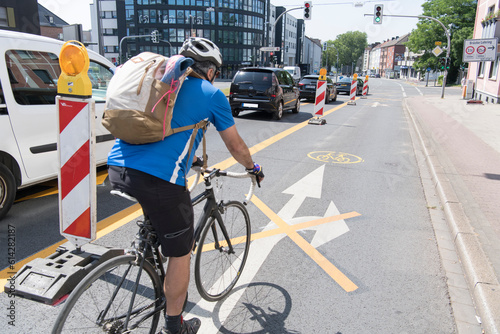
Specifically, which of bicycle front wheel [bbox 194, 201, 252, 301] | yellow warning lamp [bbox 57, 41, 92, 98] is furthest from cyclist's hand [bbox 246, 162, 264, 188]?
yellow warning lamp [bbox 57, 41, 92, 98]

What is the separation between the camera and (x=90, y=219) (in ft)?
8.52

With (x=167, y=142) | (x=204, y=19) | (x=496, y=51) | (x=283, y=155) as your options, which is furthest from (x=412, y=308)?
(x=204, y=19)

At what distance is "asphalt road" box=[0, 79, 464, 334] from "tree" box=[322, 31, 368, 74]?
155246mm

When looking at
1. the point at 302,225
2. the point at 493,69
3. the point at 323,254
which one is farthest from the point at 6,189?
the point at 493,69

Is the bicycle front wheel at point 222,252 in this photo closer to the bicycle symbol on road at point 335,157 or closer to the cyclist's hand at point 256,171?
the cyclist's hand at point 256,171

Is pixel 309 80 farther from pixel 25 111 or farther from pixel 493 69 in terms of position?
pixel 25 111

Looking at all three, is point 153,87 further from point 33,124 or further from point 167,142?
point 33,124

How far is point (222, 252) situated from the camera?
3.21 meters

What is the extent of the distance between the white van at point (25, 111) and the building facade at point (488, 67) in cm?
2634

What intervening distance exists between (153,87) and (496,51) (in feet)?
93.4

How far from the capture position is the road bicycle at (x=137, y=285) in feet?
6.47

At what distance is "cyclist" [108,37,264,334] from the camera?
2.12m

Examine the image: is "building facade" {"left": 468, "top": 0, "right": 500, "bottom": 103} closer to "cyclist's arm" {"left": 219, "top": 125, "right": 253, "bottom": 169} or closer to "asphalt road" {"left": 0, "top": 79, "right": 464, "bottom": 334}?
"asphalt road" {"left": 0, "top": 79, "right": 464, "bottom": 334}

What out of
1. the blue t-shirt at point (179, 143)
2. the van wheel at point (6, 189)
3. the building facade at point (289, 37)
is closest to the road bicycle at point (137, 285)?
the blue t-shirt at point (179, 143)
